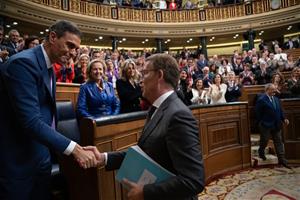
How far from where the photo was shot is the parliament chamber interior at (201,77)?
193cm

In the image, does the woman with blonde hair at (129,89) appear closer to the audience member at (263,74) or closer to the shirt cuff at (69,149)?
the shirt cuff at (69,149)

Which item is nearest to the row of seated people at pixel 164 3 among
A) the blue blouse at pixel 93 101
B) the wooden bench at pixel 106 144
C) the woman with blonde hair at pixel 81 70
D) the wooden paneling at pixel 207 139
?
the woman with blonde hair at pixel 81 70

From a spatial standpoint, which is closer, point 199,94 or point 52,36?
point 52,36

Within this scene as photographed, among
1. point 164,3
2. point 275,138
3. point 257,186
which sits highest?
point 164,3

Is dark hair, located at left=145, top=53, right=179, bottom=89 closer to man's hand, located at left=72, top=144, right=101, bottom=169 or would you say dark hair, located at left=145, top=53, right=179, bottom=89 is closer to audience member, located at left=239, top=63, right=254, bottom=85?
man's hand, located at left=72, top=144, right=101, bottom=169

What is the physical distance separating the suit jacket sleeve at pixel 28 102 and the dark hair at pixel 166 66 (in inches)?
20.7

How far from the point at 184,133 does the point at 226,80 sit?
17.3ft

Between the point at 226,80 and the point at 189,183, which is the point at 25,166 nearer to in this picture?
the point at 189,183

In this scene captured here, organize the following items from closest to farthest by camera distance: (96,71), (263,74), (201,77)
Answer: (96,71) < (201,77) < (263,74)

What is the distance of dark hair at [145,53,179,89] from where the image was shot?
126 cm

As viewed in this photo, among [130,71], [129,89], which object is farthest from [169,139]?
[130,71]

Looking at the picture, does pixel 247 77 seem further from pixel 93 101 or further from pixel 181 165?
pixel 181 165

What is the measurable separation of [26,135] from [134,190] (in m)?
0.59

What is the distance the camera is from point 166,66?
4.12ft
